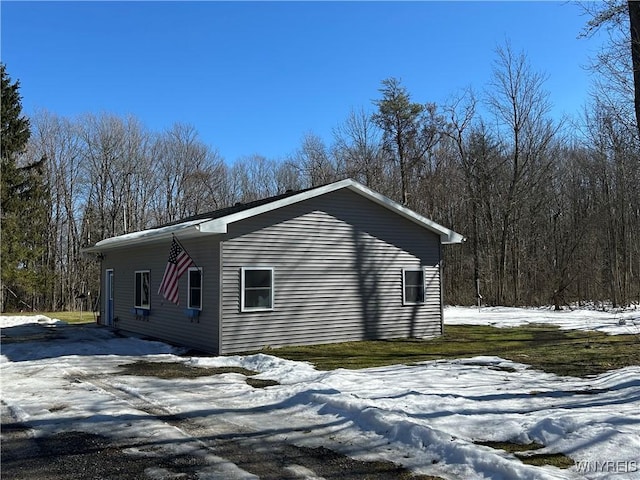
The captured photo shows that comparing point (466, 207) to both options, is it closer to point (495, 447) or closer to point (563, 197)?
point (563, 197)

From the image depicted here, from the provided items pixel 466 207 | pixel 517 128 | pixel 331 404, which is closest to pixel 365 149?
pixel 466 207

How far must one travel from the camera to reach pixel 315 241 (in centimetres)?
1266

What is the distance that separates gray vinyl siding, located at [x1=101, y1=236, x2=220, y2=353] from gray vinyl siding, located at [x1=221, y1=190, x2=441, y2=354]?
1.24 ft

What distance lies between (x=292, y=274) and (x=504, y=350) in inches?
202

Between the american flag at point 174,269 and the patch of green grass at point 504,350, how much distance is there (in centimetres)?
283

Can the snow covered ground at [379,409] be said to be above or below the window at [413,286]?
below

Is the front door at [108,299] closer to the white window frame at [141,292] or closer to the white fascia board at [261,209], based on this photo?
the white window frame at [141,292]

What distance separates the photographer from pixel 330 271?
42.2ft

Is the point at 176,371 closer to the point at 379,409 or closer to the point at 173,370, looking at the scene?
the point at 173,370

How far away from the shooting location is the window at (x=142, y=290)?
14.7 m

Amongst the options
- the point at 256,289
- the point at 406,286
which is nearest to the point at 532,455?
the point at 256,289

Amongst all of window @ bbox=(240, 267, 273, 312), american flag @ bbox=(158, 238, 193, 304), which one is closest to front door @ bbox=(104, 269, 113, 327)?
american flag @ bbox=(158, 238, 193, 304)

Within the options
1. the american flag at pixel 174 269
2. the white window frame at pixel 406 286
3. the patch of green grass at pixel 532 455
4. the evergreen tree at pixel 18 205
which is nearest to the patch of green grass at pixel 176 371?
the american flag at pixel 174 269

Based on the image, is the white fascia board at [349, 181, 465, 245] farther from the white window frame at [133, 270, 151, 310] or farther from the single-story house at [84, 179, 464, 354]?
the white window frame at [133, 270, 151, 310]
